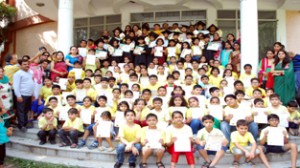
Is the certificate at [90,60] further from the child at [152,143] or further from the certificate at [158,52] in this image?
the child at [152,143]

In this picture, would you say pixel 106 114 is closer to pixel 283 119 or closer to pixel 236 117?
pixel 236 117

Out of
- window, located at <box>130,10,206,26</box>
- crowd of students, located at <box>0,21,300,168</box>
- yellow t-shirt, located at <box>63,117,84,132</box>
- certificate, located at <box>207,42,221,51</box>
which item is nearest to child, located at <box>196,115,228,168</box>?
crowd of students, located at <box>0,21,300,168</box>

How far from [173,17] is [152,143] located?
7546mm

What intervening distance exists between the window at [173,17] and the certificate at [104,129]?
6.92 meters

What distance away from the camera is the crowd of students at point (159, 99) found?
4.87 meters

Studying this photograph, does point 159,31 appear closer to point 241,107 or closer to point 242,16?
point 242,16

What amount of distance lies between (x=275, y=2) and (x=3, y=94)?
9.41 meters

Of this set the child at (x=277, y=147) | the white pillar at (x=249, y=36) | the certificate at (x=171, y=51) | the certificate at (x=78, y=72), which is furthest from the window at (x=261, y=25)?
the child at (x=277, y=147)

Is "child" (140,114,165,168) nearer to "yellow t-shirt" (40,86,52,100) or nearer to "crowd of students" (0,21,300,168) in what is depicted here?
"crowd of students" (0,21,300,168)

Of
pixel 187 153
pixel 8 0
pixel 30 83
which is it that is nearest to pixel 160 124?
pixel 187 153

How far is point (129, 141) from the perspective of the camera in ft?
16.8

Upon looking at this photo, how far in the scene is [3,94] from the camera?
6191 millimetres

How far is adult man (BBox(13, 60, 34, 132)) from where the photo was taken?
6.26m

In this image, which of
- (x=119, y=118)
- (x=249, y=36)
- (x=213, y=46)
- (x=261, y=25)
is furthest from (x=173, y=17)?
(x=119, y=118)
